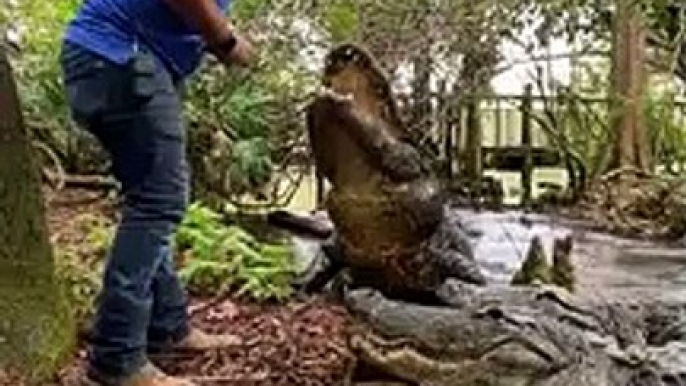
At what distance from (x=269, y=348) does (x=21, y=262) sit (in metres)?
0.87

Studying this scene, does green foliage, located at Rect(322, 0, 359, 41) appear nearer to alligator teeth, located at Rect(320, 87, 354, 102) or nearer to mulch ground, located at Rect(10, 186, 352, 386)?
mulch ground, located at Rect(10, 186, 352, 386)

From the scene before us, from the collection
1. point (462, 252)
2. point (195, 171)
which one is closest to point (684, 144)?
point (195, 171)

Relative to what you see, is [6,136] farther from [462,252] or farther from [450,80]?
[450,80]

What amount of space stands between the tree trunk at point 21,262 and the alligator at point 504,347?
2.69ft

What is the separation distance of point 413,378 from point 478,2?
5914mm

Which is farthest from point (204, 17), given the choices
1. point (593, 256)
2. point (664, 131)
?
point (664, 131)

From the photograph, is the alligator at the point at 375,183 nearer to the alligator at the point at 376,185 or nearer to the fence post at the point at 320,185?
the alligator at the point at 376,185

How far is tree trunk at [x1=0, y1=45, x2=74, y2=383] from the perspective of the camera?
3574mm

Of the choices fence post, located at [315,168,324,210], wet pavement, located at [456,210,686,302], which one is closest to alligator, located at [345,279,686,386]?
fence post, located at [315,168,324,210]

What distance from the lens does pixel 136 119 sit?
10.8ft

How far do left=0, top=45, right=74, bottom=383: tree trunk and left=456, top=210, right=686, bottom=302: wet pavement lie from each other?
1788 millimetres

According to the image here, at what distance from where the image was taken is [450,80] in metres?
9.27

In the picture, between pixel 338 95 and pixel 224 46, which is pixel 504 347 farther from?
pixel 338 95

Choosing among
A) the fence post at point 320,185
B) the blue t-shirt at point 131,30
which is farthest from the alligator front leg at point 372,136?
the blue t-shirt at point 131,30
